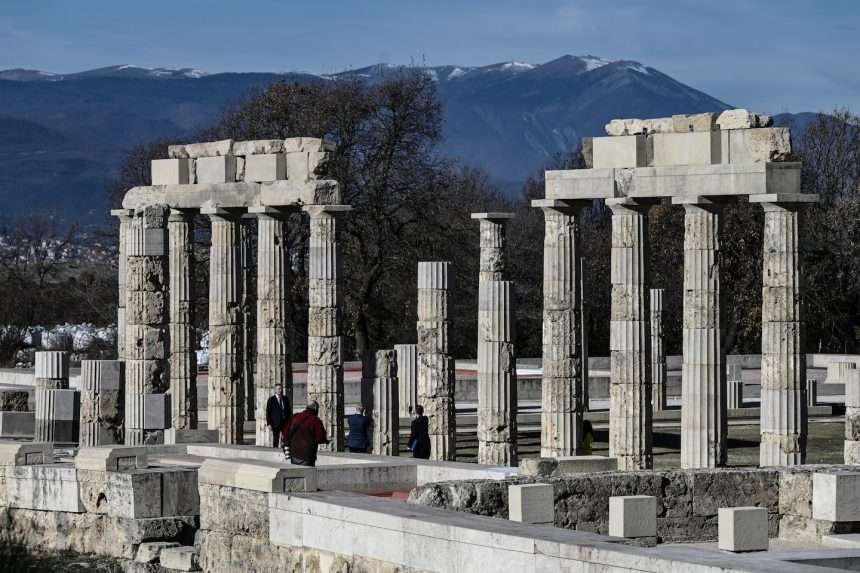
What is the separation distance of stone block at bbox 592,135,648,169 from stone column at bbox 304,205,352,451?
4.84 meters

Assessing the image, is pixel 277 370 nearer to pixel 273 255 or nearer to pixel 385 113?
pixel 273 255

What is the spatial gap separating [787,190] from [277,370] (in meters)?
10.7

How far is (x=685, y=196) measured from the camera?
32.5 m

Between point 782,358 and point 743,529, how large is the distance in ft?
42.6

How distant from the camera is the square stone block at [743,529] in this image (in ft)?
63.5

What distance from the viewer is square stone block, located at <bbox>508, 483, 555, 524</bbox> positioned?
21.0m

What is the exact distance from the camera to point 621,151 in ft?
109

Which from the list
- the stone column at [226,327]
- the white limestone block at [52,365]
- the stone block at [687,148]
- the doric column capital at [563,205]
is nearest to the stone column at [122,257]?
the white limestone block at [52,365]

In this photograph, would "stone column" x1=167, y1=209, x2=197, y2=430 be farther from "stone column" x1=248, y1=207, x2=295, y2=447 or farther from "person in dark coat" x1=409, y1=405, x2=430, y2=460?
"person in dark coat" x1=409, y1=405, x2=430, y2=460

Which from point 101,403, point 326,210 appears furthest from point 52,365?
point 326,210

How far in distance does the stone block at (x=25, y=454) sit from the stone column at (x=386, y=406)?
25.7 feet

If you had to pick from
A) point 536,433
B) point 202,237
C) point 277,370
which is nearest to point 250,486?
point 277,370

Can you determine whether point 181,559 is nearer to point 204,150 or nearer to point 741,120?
point 741,120

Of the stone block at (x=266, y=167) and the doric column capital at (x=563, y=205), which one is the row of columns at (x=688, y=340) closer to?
the doric column capital at (x=563, y=205)
